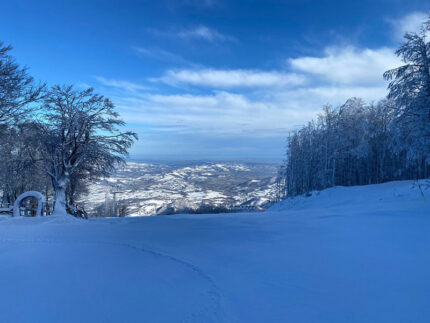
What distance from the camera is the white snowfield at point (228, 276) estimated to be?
8.74 ft

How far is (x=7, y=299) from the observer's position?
122 inches

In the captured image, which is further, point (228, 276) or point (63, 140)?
point (63, 140)

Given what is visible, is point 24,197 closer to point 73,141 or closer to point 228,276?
point 73,141

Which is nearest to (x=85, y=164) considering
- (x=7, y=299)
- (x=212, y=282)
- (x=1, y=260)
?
(x=1, y=260)

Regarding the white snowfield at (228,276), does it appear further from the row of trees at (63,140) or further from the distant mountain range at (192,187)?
the distant mountain range at (192,187)

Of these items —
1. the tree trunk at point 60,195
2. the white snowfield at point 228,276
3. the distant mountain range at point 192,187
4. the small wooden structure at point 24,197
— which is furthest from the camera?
the distant mountain range at point 192,187

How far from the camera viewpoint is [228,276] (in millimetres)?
3510

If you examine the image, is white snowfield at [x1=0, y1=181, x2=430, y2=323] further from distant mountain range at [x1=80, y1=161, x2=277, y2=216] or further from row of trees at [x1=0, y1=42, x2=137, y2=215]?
distant mountain range at [x1=80, y1=161, x2=277, y2=216]

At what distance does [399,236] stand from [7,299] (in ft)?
21.7

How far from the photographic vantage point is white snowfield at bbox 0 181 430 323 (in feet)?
8.74

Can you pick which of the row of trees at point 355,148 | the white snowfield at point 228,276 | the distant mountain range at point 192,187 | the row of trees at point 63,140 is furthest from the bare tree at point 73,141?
the distant mountain range at point 192,187

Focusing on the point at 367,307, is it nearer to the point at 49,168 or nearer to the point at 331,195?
the point at 49,168

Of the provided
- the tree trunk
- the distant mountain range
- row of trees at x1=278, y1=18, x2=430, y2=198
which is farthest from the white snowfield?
the distant mountain range

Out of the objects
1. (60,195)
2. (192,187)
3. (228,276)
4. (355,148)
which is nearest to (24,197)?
(60,195)
